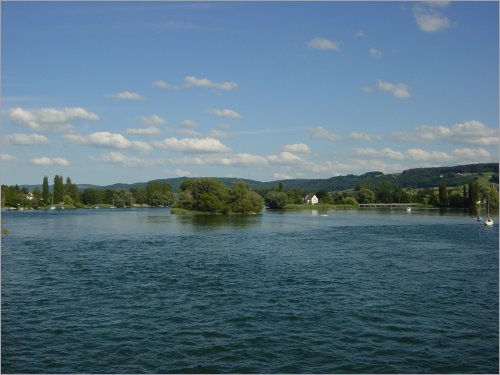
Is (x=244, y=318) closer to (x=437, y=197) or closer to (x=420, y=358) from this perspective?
(x=420, y=358)

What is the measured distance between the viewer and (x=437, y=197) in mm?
193125

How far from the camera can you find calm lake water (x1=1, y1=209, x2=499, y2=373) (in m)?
18.0

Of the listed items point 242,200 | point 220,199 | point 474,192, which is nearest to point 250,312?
point 242,200

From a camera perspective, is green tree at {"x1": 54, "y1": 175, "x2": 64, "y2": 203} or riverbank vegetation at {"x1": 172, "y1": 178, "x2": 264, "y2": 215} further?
green tree at {"x1": 54, "y1": 175, "x2": 64, "y2": 203}

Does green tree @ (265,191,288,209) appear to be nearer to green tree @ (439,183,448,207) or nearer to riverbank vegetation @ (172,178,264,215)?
riverbank vegetation @ (172,178,264,215)

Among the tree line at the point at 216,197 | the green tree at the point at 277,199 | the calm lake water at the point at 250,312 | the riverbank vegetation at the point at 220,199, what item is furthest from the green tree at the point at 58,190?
the calm lake water at the point at 250,312

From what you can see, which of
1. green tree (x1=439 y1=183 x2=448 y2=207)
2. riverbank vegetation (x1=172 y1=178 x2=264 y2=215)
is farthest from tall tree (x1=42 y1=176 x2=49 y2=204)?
green tree (x1=439 y1=183 x2=448 y2=207)

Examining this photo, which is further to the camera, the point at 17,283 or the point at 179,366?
the point at 17,283

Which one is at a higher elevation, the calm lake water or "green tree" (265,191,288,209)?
"green tree" (265,191,288,209)

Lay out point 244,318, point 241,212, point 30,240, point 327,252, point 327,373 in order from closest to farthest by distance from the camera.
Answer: point 327,373 < point 244,318 < point 327,252 < point 30,240 < point 241,212

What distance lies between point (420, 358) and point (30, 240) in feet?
164

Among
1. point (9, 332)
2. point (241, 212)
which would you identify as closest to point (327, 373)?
point (9, 332)

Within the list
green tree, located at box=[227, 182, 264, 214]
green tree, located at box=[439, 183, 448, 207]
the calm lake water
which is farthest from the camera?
green tree, located at box=[439, 183, 448, 207]

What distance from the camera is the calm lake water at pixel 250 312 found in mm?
17953
